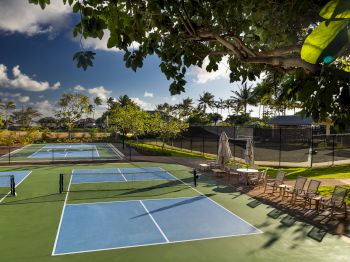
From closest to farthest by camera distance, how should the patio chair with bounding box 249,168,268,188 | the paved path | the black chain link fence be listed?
1. the patio chair with bounding box 249,168,268,188
2. the paved path
3. the black chain link fence

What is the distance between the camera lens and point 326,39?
3.85 ft

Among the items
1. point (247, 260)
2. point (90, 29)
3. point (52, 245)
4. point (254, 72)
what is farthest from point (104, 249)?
point (90, 29)

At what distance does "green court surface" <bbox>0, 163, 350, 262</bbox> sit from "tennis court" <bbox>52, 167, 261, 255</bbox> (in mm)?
360

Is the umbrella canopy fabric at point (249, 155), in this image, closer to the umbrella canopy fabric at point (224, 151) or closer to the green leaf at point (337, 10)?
the umbrella canopy fabric at point (224, 151)

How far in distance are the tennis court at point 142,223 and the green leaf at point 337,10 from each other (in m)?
10.5

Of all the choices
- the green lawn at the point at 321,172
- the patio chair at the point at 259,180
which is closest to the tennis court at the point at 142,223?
the patio chair at the point at 259,180

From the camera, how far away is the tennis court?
11.1 metres

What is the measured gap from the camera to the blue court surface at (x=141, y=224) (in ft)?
36.3

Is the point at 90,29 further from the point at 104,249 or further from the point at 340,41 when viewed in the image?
the point at 104,249

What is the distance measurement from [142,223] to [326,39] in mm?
12613

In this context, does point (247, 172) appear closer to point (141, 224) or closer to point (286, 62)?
point (141, 224)

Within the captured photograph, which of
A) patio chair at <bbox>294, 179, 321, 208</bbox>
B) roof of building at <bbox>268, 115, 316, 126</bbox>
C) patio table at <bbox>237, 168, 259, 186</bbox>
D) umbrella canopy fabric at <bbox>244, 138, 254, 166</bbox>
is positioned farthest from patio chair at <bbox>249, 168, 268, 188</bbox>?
roof of building at <bbox>268, 115, 316, 126</bbox>

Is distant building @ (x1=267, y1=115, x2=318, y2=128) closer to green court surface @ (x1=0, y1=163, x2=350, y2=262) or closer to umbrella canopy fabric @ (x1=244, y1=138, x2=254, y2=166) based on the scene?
umbrella canopy fabric @ (x1=244, y1=138, x2=254, y2=166)

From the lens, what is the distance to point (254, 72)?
700cm
